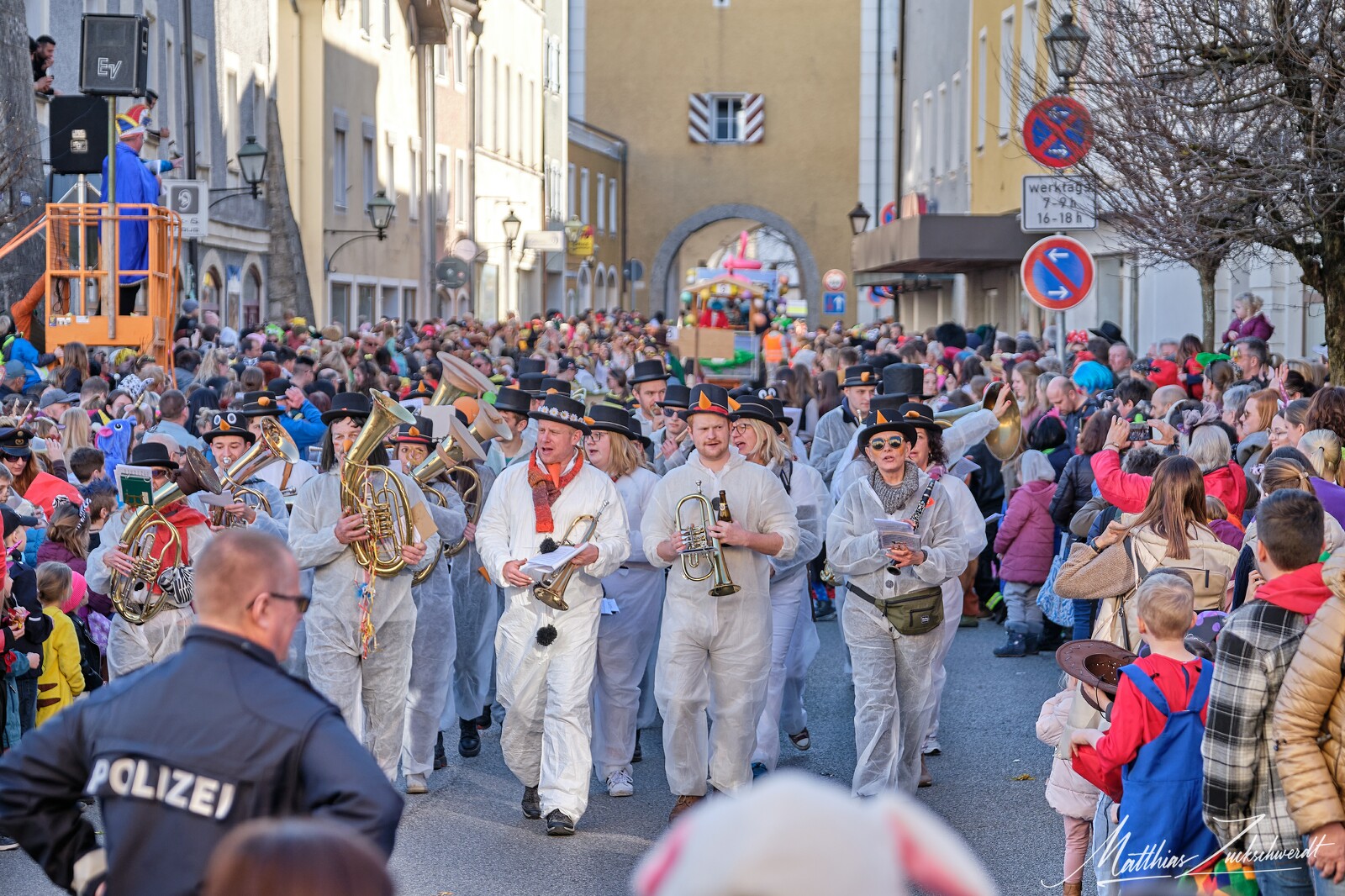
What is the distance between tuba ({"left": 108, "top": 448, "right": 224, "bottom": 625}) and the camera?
25.5 feet

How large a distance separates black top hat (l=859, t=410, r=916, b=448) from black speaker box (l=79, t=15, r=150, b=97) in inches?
356

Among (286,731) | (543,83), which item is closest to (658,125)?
(543,83)

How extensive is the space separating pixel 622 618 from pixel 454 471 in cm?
166

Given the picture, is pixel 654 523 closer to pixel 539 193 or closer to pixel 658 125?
pixel 539 193

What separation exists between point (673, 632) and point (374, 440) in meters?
1.55

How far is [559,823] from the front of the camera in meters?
7.91

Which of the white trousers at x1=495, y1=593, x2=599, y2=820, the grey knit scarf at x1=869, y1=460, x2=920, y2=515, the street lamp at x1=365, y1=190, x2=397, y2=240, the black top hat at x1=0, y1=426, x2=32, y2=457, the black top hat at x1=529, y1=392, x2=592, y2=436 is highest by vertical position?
the street lamp at x1=365, y1=190, x2=397, y2=240

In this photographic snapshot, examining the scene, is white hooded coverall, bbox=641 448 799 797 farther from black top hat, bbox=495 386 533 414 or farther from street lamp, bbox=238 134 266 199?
street lamp, bbox=238 134 266 199

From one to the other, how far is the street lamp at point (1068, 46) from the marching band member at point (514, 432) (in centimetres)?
551

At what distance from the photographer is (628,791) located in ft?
29.0

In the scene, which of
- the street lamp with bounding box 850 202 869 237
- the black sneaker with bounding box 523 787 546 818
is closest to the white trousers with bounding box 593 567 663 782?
the black sneaker with bounding box 523 787 546 818

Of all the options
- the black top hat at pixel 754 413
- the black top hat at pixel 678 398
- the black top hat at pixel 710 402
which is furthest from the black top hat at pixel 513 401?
the black top hat at pixel 710 402

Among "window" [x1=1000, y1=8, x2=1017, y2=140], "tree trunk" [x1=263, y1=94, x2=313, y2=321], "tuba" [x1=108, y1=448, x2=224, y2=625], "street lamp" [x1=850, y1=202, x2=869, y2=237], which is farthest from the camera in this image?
"street lamp" [x1=850, y1=202, x2=869, y2=237]

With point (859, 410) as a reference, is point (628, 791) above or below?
below
